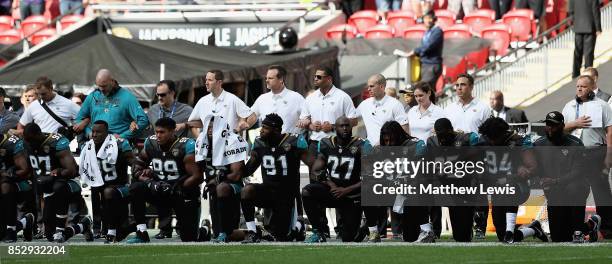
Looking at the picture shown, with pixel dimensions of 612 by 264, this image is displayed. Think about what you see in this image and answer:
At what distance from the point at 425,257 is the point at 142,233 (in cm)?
391

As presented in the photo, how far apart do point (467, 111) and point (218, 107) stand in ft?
9.19

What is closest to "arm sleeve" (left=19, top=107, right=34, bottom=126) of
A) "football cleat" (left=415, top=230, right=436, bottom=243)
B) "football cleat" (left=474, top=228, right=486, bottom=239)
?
"football cleat" (left=415, top=230, right=436, bottom=243)

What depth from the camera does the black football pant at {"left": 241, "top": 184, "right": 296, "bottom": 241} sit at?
1702 centimetres

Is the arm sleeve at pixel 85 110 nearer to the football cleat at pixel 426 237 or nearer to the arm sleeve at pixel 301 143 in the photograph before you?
the arm sleeve at pixel 301 143

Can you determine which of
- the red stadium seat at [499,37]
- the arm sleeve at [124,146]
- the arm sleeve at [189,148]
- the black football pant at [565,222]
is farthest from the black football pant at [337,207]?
the red stadium seat at [499,37]

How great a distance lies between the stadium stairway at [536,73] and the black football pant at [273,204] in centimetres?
778

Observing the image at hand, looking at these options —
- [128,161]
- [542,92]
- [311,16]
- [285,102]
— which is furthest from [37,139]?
[311,16]

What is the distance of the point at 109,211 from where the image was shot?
1733 cm

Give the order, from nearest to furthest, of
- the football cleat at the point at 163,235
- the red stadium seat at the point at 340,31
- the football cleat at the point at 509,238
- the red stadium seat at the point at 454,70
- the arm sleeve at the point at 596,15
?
the football cleat at the point at 509,238, the football cleat at the point at 163,235, the arm sleeve at the point at 596,15, the red stadium seat at the point at 454,70, the red stadium seat at the point at 340,31

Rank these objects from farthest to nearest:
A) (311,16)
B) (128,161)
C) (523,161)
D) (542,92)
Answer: (311,16) → (542,92) → (128,161) → (523,161)

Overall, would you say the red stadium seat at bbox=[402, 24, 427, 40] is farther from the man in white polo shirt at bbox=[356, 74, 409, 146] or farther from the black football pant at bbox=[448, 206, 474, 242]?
the black football pant at bbox=[448, 206, 474, 242]

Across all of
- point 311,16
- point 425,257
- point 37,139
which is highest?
point 311,16

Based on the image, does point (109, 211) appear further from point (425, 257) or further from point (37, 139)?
point (425, 257)

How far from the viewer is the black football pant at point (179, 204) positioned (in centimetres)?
1730
